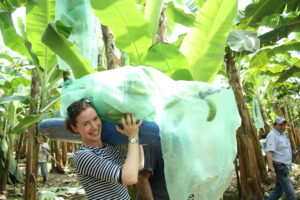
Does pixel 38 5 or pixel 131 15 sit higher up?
pixel 38 5

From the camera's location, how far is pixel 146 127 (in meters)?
1.51

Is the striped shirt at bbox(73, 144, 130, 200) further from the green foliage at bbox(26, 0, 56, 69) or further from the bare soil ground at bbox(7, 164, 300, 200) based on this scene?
the bare soil ground at bbox(7, 164, 300, 200)

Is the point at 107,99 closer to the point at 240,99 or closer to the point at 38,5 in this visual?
the point at 38,5

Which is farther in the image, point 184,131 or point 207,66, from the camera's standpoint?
point 207,66

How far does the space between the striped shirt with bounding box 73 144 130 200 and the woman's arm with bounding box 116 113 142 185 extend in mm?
38

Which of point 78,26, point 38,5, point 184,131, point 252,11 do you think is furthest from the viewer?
point 252,11

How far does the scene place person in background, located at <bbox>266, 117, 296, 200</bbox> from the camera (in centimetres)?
421

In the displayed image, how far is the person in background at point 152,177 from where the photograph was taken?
85.1 inches

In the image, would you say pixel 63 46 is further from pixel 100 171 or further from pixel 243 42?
pixel 243 42

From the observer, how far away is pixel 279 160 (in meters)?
4.29

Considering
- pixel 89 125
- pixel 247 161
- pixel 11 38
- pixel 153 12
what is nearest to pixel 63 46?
pixel 153 12

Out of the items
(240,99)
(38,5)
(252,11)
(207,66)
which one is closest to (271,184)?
(240,99)

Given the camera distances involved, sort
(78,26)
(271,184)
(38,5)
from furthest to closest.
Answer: (271,184), (38,5), (78,26)

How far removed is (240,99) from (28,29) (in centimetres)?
356
